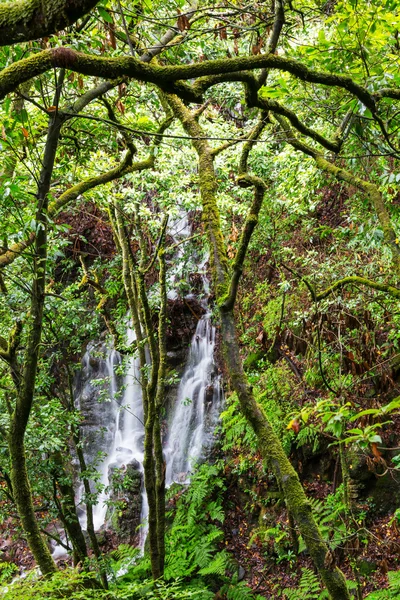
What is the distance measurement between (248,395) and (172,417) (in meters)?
9.29

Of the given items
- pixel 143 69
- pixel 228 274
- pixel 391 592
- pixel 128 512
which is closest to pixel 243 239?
pixel 228 274

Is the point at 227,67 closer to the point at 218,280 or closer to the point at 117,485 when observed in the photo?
the point at 218,280

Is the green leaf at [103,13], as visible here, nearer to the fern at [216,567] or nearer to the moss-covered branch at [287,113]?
the moss-covered branch at [287,113]

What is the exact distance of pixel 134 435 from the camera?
42.2ft

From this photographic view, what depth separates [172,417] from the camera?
12164 millimetres

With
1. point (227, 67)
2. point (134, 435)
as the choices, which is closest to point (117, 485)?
point (134, 435)

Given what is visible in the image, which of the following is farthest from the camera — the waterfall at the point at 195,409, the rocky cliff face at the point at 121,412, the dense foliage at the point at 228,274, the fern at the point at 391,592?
the waterfall at the point at 195,409

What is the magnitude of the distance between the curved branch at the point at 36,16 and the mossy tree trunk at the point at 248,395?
3.20ft

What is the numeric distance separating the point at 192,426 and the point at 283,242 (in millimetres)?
4884

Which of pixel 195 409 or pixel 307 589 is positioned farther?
pixel 195 409

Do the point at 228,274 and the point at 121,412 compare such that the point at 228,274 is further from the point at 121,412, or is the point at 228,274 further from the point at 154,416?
the point at 121,412

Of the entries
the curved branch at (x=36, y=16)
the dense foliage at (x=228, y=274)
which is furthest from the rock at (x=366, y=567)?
the curved branch at (x=36, y=16)

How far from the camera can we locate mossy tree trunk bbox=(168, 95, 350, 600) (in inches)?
116

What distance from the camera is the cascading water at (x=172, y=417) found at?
432 inches
